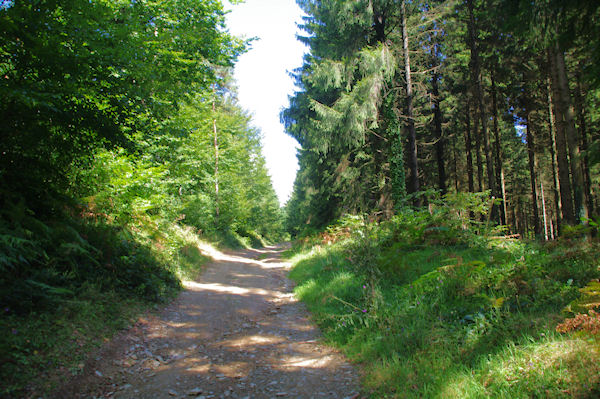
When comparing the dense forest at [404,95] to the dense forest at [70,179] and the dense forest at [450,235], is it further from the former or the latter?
the dense forest at [70,179]

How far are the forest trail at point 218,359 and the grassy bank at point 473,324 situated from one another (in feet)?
1.70

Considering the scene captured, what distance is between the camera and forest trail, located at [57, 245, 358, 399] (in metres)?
3.53

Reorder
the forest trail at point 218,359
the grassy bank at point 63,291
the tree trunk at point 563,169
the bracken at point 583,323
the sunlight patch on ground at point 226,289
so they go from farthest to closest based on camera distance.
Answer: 1. the tree trunk at point 563,169
2. the sunlight patch on ground at point 226,289
3. the forest trail at point 218,359
4. the grassy bank at point 63,291
5. the bracken at point 583,323

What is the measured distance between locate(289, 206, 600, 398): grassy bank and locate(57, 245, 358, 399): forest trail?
0.52m

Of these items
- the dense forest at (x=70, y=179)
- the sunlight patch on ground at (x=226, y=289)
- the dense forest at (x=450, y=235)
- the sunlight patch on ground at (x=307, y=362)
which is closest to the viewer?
the dense forest at (x=450, y=235)

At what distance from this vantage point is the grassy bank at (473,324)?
271 centimetres

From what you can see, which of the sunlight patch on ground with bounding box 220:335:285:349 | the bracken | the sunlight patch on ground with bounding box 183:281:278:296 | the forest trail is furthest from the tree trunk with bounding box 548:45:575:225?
the sunlight patch on ground with bounding box 220:335:285:349

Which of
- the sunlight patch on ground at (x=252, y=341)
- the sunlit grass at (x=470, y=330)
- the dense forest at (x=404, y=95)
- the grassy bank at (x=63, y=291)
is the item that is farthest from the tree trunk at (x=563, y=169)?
the grassy bank at (x=63, y=291)

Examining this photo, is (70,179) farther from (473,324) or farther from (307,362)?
(473,324)

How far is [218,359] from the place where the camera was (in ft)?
14.4

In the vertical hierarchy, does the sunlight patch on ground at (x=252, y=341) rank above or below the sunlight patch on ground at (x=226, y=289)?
below

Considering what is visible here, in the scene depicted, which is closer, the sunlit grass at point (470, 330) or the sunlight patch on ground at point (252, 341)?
the sunlit grass at point (470, 330)

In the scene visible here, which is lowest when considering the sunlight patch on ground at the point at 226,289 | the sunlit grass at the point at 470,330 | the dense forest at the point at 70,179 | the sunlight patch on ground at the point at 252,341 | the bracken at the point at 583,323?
the sunlight patch on ground at the point at 252,341

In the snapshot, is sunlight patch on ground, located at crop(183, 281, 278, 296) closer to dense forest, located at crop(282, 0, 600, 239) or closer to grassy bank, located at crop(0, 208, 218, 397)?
grassy bank, located at crop(0, 208, 218, 397)
